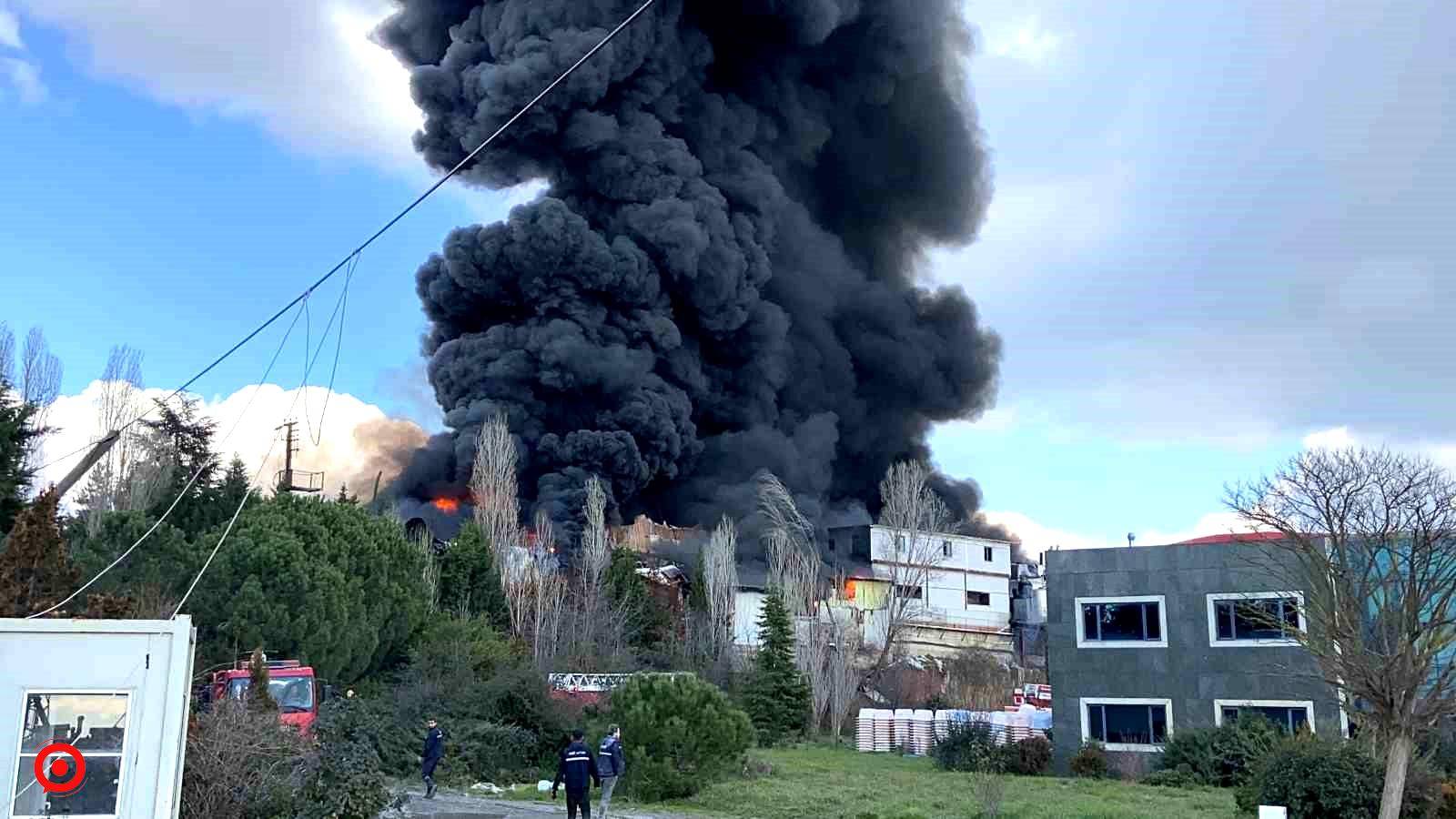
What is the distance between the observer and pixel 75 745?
33.2 feet

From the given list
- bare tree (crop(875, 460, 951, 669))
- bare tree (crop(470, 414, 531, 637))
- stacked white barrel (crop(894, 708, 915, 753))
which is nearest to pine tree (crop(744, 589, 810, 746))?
bare tree (crop(875, 460, 951, 669))

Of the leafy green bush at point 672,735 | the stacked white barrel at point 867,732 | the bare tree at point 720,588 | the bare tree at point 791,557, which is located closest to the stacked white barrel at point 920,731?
the stacked white barrel at point 867,732

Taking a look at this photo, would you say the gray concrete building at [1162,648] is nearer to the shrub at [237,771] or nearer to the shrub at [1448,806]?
the shrub at [1448,806]

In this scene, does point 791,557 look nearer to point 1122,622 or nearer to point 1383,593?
point 1122,622

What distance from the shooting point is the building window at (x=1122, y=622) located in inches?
1123

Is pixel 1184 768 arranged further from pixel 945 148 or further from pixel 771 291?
pixel 945 148

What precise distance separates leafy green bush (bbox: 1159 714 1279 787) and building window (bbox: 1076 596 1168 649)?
300cm

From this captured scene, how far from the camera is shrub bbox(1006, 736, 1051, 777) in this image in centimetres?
2842

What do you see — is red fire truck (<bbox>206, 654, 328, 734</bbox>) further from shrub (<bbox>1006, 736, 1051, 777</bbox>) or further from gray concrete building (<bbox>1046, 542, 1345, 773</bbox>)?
gray concrete building (<bbox>1046, 542, 1345, 773</bbox>)

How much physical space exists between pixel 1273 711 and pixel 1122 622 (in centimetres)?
391

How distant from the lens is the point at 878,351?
7388 centimetres

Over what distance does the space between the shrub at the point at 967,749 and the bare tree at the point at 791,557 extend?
1725 cm

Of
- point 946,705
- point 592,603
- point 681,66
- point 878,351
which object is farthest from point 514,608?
point 878,351

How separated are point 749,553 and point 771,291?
16600mm
